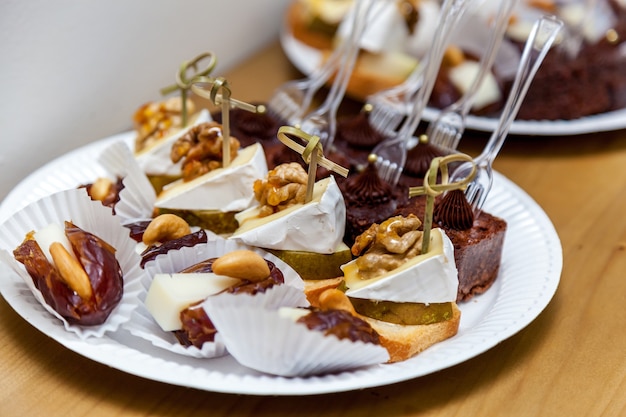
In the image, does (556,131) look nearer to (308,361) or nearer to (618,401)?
(618,401)

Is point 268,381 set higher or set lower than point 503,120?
lower

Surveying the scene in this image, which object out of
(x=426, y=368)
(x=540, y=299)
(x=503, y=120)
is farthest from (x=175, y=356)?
(x=503, y=120)

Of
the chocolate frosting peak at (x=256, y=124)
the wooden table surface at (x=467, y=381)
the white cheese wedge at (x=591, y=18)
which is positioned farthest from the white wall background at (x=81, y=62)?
the white cheese wedge at (x=591, y=18)

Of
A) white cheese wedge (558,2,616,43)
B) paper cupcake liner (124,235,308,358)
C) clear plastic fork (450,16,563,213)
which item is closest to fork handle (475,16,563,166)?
clear plastic fork (450,16,563,213)

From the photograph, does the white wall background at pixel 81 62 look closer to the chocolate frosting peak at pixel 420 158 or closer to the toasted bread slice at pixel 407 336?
the chocolate frosting peak at pixel 420 158

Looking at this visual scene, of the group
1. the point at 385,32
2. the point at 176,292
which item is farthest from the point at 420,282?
the point at 385,32

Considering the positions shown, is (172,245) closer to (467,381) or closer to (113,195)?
Answer: (113,195)
